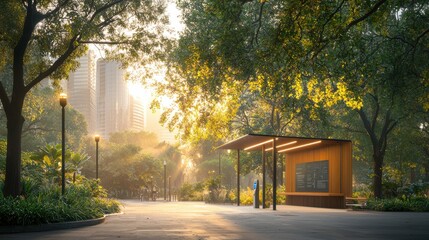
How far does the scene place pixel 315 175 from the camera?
30.7 metres

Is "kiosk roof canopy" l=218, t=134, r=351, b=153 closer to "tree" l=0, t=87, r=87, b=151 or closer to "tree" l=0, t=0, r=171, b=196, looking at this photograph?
"tree" l=0, t=0, r=171, b=196

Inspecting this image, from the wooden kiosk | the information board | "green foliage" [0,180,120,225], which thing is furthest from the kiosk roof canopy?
"green foliage" [0,180,120,225]

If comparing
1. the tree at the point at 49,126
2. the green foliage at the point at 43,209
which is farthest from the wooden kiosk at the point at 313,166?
the tree at the point at 49,126

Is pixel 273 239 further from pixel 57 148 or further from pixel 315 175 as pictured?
pixel 315 175

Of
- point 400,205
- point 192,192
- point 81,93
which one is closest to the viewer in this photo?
point 400,205

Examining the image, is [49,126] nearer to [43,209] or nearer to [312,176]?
[312,176]

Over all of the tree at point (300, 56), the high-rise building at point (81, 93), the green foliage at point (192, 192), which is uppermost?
the high-rise building at point (81, 93)

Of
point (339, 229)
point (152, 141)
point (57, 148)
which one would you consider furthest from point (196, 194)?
point (152, 141)

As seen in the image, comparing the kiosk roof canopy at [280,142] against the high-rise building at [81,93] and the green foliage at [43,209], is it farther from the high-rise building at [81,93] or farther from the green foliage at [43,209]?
the high-rise building at [81,93]

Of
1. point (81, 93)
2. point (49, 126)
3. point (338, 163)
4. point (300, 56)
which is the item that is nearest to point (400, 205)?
point (338, 163)

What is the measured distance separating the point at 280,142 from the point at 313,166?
2960 mm

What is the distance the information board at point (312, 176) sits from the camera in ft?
96.4

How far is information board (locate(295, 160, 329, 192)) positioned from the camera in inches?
1157

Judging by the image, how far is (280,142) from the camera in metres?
29.5
